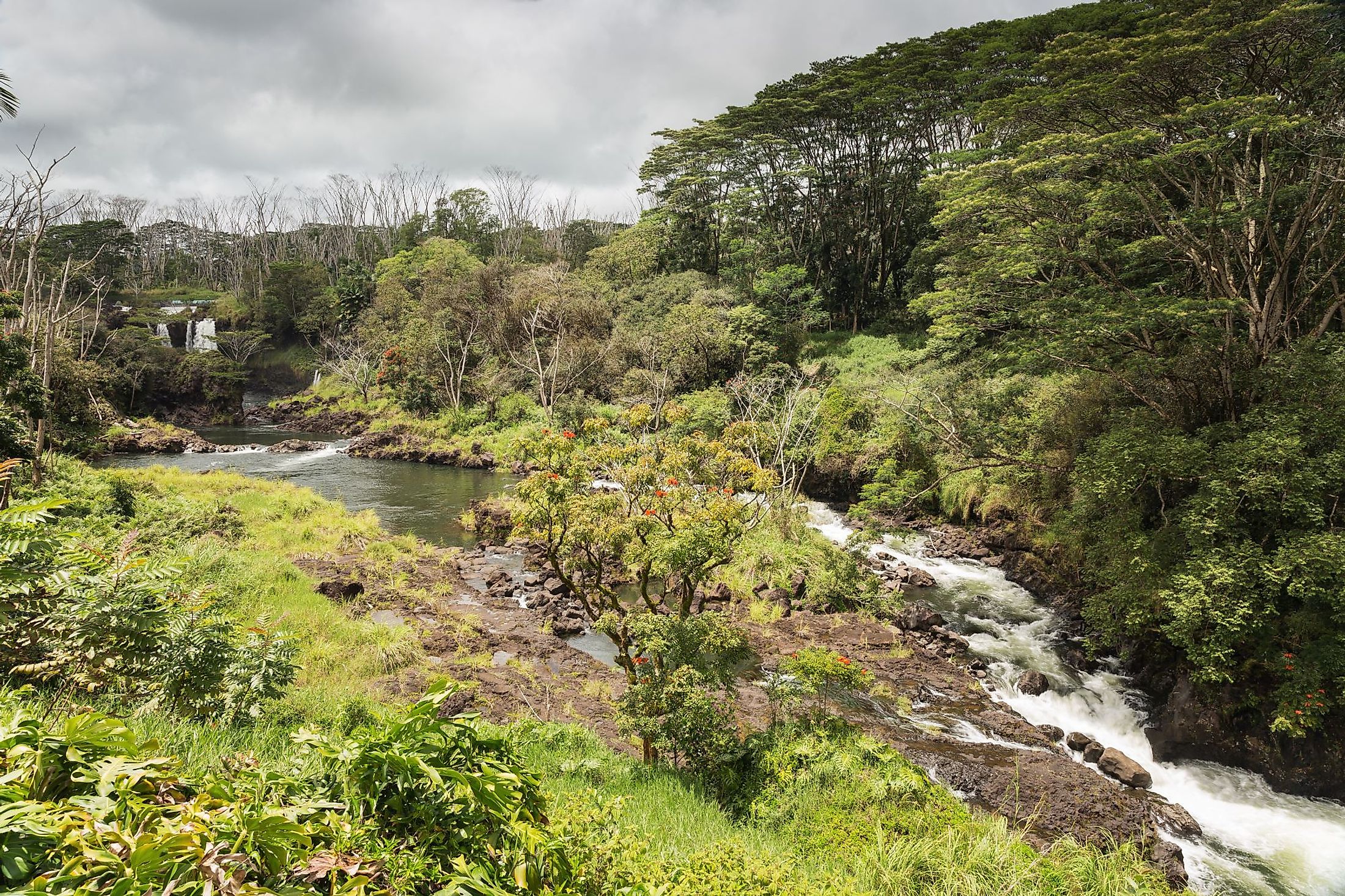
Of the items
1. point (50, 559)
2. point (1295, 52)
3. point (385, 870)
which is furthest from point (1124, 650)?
point (50, 559)

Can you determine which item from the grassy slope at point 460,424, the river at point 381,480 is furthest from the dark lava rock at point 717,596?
the grassy slope at point 460,424

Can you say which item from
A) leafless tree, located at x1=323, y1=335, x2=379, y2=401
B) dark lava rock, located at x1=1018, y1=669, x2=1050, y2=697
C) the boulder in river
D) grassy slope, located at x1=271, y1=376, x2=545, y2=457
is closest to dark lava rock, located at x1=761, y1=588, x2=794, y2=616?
dark lava rock, located at x1=1018, y1=669, x2=1050, y2=697

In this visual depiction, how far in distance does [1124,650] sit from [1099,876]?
7833 mm

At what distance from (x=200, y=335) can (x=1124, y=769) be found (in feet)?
198

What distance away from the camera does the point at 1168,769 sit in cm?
908

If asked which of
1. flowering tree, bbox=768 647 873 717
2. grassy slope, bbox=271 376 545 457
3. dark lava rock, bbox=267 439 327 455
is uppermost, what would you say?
grassy slope, bbox=271 376 545 457

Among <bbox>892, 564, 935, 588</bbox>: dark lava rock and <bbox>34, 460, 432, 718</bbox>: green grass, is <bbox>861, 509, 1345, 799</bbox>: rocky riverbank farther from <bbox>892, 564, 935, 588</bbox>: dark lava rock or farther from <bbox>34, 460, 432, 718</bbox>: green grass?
<bbox>34, 460, 432, 718</bbox>: green grass

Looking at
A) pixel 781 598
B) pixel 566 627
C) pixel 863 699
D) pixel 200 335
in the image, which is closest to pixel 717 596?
pixel 781 598

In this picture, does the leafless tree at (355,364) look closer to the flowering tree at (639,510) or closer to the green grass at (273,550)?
the green grass at (273,550)

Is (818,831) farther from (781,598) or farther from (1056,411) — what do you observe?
(1056,411)

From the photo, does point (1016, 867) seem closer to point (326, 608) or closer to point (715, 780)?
point (715, 780)

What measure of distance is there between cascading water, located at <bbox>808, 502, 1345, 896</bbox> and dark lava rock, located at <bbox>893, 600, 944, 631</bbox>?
525mm

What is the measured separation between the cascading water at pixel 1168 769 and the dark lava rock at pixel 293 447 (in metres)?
31.8

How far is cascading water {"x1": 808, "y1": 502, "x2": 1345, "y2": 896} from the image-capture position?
23.8 ft
